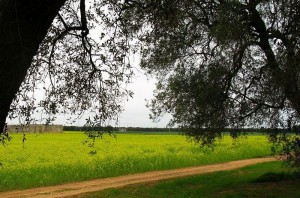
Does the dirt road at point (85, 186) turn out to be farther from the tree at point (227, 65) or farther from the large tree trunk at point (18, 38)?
the large tree trunk at point (18, 38)

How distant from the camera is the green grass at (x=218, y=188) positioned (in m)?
16.7

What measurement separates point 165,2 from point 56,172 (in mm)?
20366

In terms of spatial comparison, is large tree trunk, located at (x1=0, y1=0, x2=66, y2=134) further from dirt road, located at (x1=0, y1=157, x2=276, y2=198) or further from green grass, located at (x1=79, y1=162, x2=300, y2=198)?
dirt road, located at (x1=0, y1=157, x2=276, y2=198)

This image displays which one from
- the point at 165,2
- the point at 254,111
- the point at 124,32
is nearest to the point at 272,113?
the point at 254,111

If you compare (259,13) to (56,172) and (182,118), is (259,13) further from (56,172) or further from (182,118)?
(56,172)

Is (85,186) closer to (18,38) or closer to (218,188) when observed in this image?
(218,188)

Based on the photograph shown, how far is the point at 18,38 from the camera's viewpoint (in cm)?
475

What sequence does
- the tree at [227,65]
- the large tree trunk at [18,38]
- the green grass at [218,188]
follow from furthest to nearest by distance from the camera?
the green grass at [218,188], the tree at [227,65], the large tree trunk at [18,38]

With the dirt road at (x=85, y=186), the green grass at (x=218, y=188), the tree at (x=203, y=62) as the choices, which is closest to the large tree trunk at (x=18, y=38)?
the tree at (x=203, y=62)

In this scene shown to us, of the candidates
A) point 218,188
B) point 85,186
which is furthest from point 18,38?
point 85,186

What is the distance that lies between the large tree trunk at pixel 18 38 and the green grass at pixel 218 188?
1240 centimetres

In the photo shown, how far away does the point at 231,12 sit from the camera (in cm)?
1342

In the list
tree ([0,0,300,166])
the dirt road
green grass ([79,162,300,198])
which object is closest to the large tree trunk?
tree ([0,0,300,166])

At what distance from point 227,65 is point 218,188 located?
20.0ft
